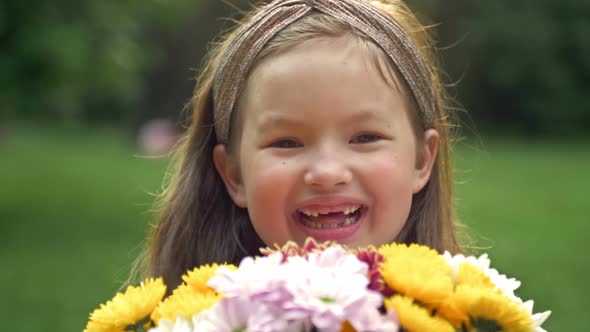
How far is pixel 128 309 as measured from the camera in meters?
2.24

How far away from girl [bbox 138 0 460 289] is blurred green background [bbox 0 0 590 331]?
645 millimetres

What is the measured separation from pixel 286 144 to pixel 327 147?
157 mm

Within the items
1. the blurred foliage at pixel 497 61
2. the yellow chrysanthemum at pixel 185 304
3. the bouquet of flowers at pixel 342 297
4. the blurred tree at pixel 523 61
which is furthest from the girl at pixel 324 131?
the blurred tree at pixel 523 61

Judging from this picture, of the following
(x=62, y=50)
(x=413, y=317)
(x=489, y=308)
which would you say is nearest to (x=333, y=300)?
(x=413, y=317)

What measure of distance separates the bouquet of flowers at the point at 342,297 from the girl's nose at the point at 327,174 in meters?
0.38

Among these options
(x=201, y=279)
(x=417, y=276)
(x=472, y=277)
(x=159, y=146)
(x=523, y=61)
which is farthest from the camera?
(x=523, y=61)

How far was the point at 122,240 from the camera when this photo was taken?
1221cm

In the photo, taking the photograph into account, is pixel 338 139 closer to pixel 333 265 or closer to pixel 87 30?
pixel 333 265

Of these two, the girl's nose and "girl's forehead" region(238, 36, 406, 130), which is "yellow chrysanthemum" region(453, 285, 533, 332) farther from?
"girl's forehead" region(238, 36, 406, 130)

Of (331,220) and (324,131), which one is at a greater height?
(324,131)

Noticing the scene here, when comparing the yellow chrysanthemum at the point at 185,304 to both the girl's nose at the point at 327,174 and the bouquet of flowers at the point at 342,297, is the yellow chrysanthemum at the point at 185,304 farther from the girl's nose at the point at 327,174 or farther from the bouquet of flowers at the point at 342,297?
the girl's nose at the point at 327,174

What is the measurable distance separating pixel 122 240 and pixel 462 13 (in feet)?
92.6

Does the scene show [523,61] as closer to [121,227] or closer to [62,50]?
[121,227]

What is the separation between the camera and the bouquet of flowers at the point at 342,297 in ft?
6.04
